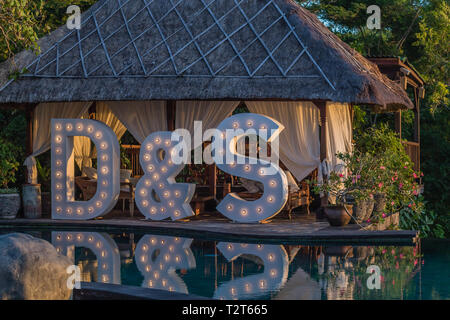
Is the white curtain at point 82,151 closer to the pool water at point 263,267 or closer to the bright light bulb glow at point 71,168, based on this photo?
the bright light bulb glow at point 71,168

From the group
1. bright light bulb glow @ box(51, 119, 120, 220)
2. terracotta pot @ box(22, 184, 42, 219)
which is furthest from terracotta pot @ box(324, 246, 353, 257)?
terracotta pot @ box(22, 184, 42, 219)

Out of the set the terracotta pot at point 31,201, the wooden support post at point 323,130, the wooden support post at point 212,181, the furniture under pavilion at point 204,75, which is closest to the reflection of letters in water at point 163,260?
the furniture under pavilion at point 204,75

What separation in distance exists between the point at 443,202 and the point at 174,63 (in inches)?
381

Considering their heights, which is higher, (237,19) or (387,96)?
(237,19)

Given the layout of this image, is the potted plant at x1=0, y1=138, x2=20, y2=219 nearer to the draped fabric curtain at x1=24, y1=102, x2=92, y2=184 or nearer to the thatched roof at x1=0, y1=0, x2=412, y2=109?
the draped fabric curtain at x1=24, y1=102, x2=92, y2=184

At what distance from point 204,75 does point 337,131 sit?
9.22ft

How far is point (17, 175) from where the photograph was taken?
16000mm

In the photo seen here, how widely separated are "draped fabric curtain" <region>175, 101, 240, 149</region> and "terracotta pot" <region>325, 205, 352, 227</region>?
11.0 feet

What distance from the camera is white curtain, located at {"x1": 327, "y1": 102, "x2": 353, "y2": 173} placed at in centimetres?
1361

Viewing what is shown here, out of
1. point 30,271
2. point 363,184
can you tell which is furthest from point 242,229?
point 30,271
